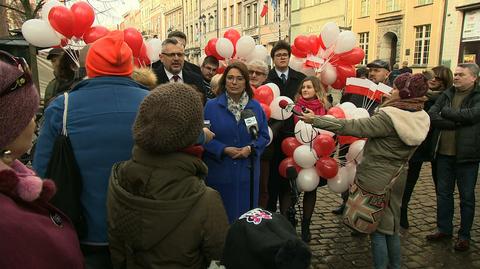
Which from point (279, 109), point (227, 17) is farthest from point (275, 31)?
point (279, 109)

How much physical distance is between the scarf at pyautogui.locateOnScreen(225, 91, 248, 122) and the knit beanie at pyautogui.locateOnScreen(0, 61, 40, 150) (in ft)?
7.69

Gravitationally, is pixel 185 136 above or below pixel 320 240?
above

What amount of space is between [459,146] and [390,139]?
130 centimetres

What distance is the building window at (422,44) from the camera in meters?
19.4

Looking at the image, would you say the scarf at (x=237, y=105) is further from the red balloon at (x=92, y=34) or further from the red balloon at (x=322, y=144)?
the red balloon at (x=92, y=34)

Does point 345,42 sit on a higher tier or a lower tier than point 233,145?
higher

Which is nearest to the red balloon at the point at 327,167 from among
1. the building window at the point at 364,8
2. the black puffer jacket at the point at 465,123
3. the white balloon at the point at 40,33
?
the black puffer jacket at the point at 465,123

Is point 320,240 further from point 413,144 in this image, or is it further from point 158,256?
point 158,256

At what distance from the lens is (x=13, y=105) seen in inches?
43.1

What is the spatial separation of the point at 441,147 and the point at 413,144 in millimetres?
1310

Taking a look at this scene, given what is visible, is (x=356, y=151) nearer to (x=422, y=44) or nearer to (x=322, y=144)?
(x=322, y=144)

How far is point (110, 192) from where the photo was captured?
71.7 inches

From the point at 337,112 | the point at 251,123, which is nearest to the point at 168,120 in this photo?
the point at 251,123

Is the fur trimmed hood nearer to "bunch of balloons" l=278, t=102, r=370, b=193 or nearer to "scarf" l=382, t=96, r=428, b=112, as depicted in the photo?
"scarf" l=382, t=96, r=428, b=112
